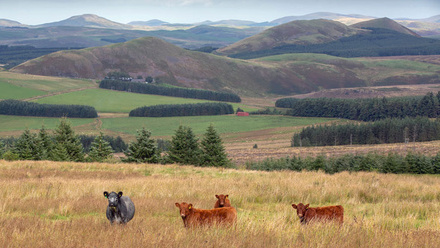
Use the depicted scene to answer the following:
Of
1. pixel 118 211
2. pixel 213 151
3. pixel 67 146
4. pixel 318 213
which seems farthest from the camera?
pixel 213 151

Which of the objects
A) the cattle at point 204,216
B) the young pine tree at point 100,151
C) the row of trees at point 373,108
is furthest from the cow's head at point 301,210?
the row of trees at point 373,108

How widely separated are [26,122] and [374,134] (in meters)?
110

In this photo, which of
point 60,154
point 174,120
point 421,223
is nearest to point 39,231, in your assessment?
point 421,223

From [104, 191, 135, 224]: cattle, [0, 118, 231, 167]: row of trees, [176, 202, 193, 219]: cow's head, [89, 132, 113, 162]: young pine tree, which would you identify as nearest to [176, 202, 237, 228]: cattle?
[176, 202, 193, 219]: cow's head

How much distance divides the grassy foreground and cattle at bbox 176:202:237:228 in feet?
1.01

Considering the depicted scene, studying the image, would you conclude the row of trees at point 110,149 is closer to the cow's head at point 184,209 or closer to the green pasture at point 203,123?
the cow's head at point 184,209

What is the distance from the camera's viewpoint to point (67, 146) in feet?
148

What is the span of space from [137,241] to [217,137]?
42.4 meters

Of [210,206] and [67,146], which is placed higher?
[210,206]

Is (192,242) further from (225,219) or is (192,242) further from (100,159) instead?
(100,159)

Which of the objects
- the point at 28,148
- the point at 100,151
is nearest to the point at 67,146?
the point at 100,151

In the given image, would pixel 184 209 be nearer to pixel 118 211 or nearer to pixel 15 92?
pixel 118 211

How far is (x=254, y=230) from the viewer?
8.80 meters

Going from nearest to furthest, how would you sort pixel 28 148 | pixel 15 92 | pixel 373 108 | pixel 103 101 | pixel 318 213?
pixel 318 213 → pixel 28 148 → pixel 373 108 → pixel 15 92 → pixel 103 101
